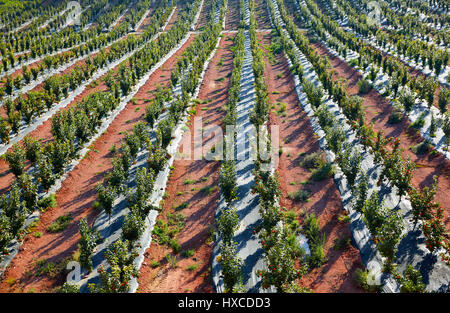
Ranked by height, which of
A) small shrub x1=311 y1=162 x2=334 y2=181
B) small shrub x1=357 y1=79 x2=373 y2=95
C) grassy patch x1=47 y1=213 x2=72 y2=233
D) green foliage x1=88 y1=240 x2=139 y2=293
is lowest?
small shrub x1=311 y1=162 x2=334 y2=181

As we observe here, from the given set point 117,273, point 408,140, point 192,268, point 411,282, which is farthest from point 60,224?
point 408,140

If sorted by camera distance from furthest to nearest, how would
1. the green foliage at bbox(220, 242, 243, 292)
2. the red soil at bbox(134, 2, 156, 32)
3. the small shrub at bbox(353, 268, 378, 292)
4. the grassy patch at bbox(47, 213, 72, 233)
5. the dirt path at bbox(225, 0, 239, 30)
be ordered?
1. the dirt path at bbox(225, 0, 239, 30)
2. the red soil at bbox(134, 2, 156, 32)
3. the grassy patch at bbox(47, 213, 72, 233)
4. the small shrub at bbox(353, 268, 378, 292)
5. the green foliage at bbox(220, 242, 243, 292)

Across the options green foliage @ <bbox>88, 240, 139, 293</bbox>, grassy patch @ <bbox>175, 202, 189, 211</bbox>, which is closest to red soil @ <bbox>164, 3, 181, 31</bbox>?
grassy patch @ <bbox>175, 202, 189, 211</bbox>

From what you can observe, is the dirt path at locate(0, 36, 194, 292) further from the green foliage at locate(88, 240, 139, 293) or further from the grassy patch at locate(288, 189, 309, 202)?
the grassy patch at locate(288, 189, 309, 202)

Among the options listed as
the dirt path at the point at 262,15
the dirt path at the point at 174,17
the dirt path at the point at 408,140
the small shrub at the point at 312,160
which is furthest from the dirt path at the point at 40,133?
the dirt path at the point at 262,15

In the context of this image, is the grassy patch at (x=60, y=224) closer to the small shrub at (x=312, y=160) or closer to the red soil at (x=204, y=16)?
the small shrub at (x=312, y=160)

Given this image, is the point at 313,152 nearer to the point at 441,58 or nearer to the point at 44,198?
the point at 44,198

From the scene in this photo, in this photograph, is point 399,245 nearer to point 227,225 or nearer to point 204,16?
point 227,225
